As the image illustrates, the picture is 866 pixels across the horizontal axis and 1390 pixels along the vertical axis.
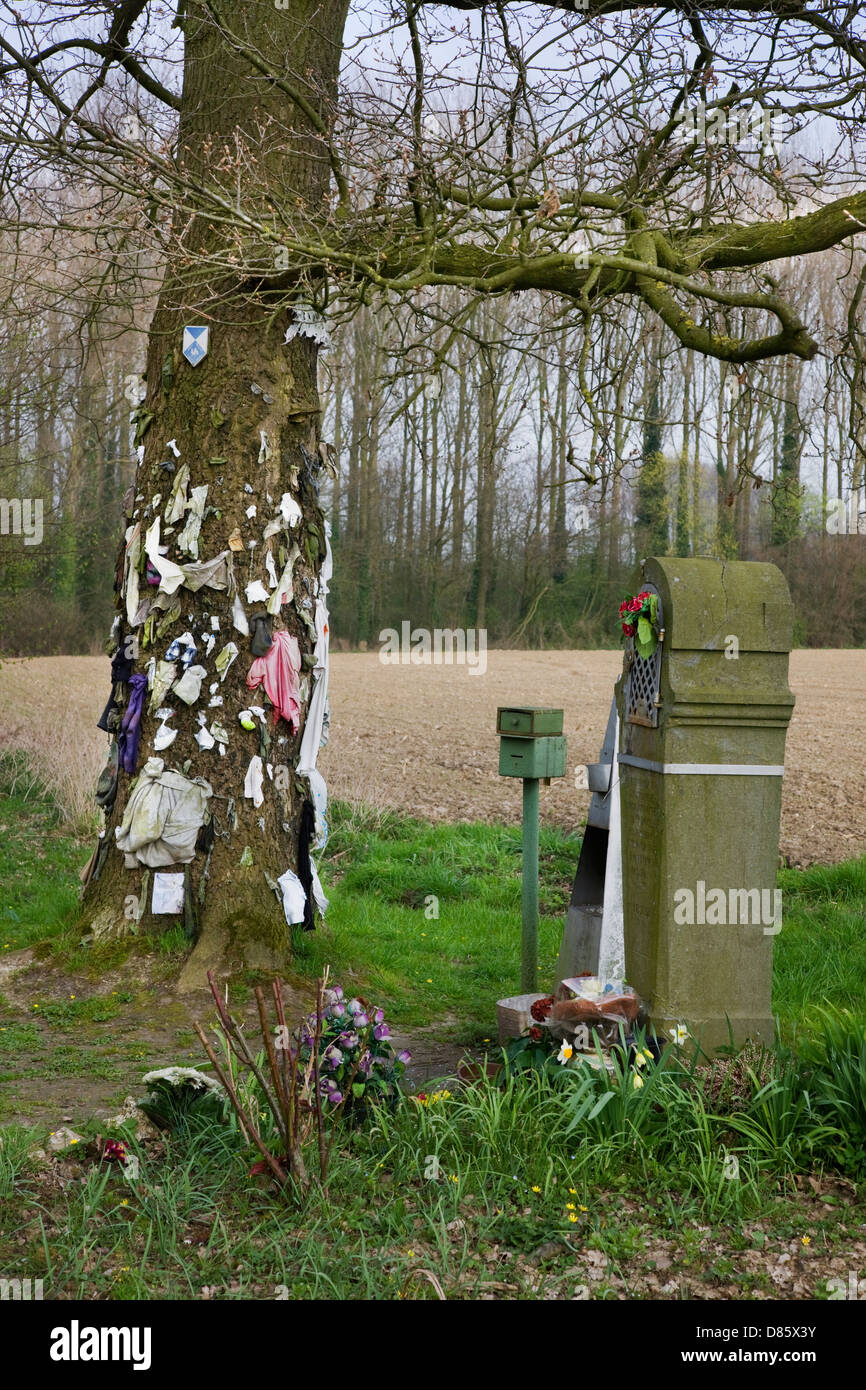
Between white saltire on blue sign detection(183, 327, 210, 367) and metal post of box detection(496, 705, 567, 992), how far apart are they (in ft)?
7.68

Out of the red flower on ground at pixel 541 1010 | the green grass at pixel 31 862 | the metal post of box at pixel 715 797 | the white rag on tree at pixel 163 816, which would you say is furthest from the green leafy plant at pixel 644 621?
the green grass at pixel 31 862

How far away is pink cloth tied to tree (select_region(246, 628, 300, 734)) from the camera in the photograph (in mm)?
5793

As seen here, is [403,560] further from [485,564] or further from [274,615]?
[274,615]

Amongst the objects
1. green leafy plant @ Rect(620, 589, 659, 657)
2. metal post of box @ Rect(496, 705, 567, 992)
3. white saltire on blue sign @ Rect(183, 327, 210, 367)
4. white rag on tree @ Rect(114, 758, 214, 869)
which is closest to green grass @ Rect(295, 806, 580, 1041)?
metal post of box @ Rect(496, 705, 567, 992)

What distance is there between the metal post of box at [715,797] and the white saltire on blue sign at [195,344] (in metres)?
2.79

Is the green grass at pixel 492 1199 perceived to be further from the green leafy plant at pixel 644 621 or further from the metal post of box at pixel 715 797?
the green leafy plant at pixel 644 621

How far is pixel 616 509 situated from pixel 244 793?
79.1 feet

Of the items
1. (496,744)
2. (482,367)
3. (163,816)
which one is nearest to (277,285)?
(163,816)

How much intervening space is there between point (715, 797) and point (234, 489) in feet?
9.46

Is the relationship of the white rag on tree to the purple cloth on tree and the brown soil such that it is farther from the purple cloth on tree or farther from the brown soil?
the brown soil

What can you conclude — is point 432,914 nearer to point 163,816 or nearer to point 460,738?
point 163,816

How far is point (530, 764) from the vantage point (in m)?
5.42

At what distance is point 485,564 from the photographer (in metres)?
28.2

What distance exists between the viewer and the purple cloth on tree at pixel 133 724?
19.2 feet
